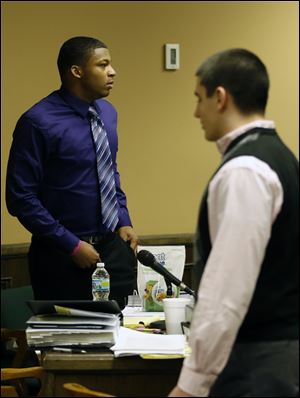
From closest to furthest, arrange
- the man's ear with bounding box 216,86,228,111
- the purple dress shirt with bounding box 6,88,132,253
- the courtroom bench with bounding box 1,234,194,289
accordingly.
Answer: the man's ear with bounding box 216,86,228,111
the purple dress shirt with bounding box 6,88,132,253
the courtroom bench with bounding box 1,234,194,289

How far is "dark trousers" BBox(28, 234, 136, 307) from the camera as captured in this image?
347 centimetres

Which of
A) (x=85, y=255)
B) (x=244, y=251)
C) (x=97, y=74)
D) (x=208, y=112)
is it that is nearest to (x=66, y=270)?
(x=85, y=255)

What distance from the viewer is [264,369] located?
1.86 meters

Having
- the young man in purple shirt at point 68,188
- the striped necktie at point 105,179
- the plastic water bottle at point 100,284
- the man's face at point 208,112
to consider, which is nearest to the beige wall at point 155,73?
the young man in purple shirt at point 68,188

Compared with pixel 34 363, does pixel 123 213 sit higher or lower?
higher

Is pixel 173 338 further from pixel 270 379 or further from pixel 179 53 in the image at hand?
pixel 179 53

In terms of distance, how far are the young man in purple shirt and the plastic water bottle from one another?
12cm

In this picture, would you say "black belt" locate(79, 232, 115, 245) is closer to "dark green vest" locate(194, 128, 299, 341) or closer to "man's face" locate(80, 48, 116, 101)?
"man's face" locate(80, 48, 116, 101)

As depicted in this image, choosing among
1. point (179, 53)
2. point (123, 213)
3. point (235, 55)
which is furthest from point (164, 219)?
point (235, 55)

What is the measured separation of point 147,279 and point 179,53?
6.98ft

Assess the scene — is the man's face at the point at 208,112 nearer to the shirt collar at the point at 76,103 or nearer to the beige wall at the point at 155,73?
the shirt collar at the point at 76,103

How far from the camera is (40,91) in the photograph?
469cm

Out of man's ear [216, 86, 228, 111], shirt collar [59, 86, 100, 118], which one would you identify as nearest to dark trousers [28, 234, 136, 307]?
shirt collar [59, 86, 100, 118]

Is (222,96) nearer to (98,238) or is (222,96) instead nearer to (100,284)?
(100,284)
